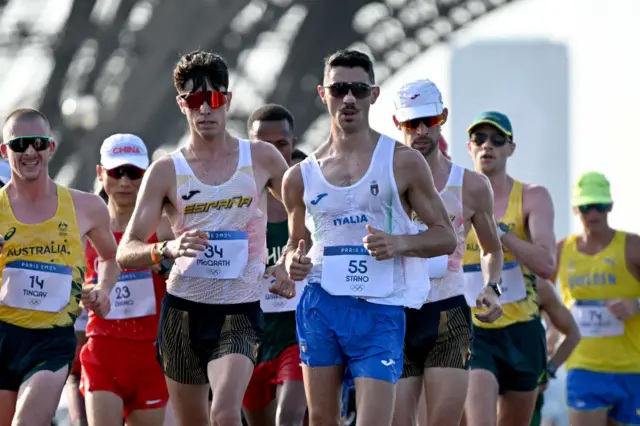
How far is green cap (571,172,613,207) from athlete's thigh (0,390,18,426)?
522 centimetres

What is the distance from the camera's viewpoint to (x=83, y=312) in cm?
1338

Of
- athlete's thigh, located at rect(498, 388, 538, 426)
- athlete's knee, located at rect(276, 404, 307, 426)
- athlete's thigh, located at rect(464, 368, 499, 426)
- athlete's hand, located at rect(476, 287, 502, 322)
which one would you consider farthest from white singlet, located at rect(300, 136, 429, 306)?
Answer: athlete's thigh, located at rect(498, 388, 538, 426)

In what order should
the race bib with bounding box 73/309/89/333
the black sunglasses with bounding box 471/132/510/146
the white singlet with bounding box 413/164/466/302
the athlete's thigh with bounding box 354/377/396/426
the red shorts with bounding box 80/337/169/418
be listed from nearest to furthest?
the athlete's thigh with bounding box 354/377/396/426 → the white singlet with bounding box 413/164/466/302 → the red shorts with bounding box 80/337/169/418 → the black sunglasses with bounding box 471/132/510/146 → the race bib with bounding box 73/309/89/333

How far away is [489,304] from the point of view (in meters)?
10.5

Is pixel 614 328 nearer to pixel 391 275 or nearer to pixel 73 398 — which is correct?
pixel 73 398

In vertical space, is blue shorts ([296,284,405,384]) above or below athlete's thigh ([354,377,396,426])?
above

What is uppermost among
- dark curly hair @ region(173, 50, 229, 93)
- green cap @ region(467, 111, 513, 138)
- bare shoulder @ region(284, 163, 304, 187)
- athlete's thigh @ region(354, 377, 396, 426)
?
dark curly hair @ region(173, 50, 229, 93)

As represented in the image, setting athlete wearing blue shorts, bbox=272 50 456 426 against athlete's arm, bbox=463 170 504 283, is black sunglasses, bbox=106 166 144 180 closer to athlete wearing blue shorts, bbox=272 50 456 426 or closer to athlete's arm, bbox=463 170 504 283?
athlete's arm, bbox=463 170 504 283

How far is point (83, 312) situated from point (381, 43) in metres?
38.0

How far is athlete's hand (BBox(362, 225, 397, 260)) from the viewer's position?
911cm

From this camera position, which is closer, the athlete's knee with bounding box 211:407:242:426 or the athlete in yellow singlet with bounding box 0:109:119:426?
the athlete's knee with bounding box 211:407:242:426

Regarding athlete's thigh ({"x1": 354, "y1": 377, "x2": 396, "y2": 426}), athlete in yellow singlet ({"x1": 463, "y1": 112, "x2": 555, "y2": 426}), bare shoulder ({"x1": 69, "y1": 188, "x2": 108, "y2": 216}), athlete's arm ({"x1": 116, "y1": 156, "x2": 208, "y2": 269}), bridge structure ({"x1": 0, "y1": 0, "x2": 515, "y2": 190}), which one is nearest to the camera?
athlete's thigh ({"x1": 354, "y1": 377, "x2": 396, "y2": 426})

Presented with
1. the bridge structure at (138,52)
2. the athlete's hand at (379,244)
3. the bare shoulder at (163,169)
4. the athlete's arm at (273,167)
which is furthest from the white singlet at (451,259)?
the bridge structure at (138,52)

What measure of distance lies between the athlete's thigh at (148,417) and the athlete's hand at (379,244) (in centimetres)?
300
